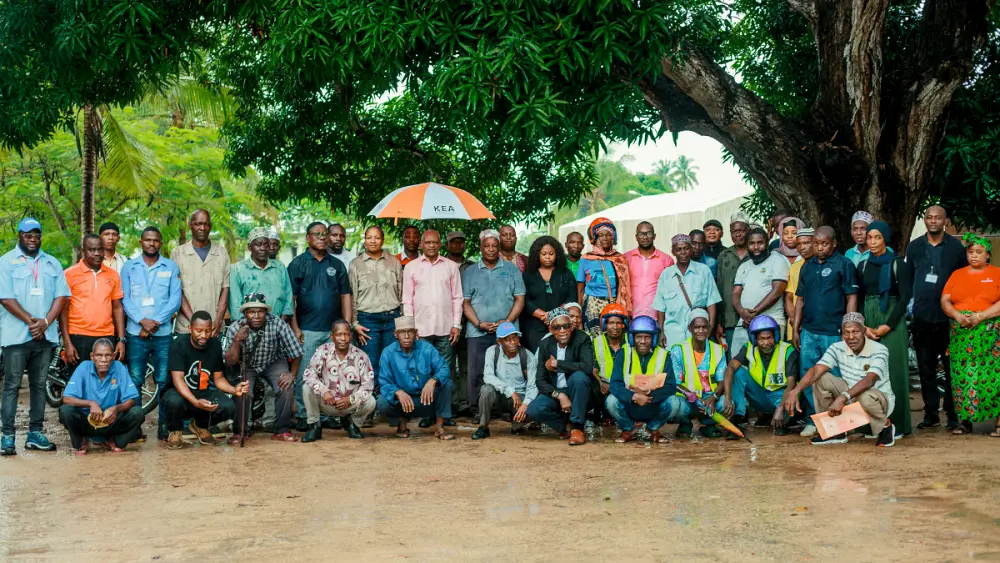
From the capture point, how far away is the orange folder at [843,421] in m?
7.85

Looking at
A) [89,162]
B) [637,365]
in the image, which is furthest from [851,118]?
[89,162]

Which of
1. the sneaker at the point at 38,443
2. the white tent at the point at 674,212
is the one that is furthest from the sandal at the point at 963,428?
the white tent at the point at 674,212

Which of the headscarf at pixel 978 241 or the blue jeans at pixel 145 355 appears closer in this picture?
the headscarf at pixel 978 241

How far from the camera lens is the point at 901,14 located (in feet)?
38.8

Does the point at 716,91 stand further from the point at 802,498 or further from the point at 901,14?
the point at 802,498

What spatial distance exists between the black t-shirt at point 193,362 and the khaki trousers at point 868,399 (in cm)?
496

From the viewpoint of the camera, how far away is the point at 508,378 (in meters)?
8.70

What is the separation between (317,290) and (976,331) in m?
5.57

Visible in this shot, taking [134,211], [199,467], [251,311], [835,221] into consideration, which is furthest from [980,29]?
[134,211]

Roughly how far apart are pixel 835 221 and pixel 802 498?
17.3 ft

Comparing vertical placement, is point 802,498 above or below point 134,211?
below

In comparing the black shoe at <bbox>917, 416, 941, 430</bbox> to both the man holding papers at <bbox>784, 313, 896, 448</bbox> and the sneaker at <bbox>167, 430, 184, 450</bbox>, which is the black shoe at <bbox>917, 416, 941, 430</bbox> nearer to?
the man holding papers at <bbox>784, 313, 896, 448</bbox>

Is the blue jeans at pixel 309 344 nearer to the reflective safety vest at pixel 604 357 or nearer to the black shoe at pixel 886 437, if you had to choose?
the reflective safety vest at pixel 604 357

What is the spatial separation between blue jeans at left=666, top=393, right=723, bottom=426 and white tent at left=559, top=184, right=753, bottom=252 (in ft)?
31.0
